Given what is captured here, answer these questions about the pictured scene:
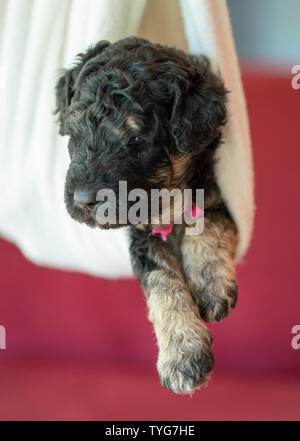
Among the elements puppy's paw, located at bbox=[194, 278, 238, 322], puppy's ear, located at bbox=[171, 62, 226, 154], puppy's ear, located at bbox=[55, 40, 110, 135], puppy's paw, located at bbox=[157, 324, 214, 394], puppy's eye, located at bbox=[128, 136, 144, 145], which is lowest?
puppy's paw, located at bbox=[157, 324, 214, 394]

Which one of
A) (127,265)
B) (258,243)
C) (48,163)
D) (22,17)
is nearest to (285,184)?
(258,243)

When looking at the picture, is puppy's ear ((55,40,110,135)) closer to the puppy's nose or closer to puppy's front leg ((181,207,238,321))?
the puppy's nose

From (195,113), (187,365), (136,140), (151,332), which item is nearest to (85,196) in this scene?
(136,140)

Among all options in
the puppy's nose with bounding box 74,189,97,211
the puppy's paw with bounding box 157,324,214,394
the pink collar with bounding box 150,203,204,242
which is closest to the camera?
the puppy's nose with bounding box 74,189,97,211

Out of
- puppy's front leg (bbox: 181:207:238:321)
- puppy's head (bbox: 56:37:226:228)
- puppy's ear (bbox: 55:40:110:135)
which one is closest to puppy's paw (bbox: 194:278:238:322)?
puppy's front leg (bbox: 181:207:238:321)

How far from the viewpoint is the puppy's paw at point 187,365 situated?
1.31 m

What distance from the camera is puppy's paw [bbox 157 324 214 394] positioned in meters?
1.31

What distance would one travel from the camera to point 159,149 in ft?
4.37

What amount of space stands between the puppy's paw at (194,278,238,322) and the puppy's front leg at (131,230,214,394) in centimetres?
4

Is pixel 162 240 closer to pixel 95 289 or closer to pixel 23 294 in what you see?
pixel 95 289

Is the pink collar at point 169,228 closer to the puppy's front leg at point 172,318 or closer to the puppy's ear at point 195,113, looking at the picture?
the puppy's front leg at point 172,318

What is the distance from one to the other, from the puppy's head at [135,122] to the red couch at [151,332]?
4.06 feet

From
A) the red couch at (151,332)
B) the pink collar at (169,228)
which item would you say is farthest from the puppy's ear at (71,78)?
the red couch at (151,332)

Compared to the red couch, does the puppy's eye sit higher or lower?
higher
